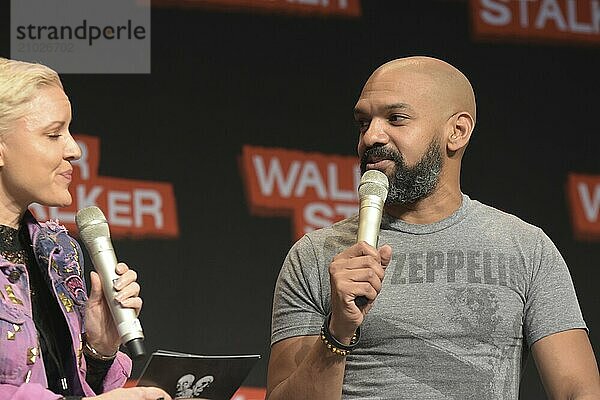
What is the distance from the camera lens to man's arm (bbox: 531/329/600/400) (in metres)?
2.35

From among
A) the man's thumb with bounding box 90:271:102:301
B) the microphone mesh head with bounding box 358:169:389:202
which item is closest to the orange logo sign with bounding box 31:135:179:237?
the microphone mesh head with bounding box 358:169:389:202

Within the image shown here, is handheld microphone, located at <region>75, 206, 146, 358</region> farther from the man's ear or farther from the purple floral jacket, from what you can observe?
the man's ear

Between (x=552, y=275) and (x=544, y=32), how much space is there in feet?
5.40

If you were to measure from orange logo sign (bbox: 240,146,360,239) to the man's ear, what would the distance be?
1252mm

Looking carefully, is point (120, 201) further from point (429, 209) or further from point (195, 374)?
point (195, 374)

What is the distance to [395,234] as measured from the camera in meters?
2.52

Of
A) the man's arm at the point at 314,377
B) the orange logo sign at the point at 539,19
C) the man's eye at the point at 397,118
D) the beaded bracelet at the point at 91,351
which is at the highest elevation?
the orange logo sign at the point at 539,19

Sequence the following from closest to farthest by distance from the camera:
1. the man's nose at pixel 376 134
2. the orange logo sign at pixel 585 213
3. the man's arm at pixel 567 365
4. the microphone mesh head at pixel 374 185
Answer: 1. the microphone mesh head at pixel 374 185
2. the man's arm at pixel 567 365
3. the man's nose at pixel 376 134
4. the orange logo sign at pixel 585 213

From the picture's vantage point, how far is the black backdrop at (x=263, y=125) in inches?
149

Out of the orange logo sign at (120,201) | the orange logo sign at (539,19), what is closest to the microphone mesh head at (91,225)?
the orange logo sign at (120,201)

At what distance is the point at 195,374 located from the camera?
6.48 feet

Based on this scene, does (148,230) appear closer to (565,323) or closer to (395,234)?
(395,234)

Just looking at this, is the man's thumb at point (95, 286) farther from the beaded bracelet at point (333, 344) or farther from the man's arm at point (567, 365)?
the man's arm at point (567, 365)

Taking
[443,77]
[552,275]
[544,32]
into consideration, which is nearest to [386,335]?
[552,275]
